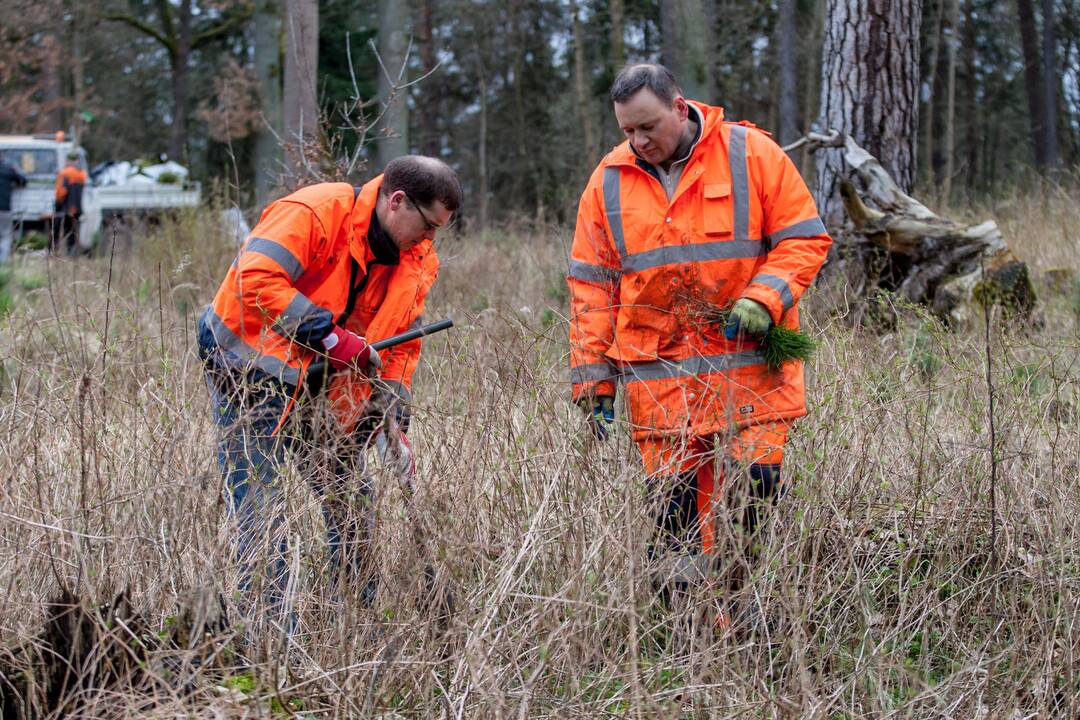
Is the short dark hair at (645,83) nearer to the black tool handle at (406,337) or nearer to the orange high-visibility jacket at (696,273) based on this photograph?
the orange high-visibility jacket at (696,273)

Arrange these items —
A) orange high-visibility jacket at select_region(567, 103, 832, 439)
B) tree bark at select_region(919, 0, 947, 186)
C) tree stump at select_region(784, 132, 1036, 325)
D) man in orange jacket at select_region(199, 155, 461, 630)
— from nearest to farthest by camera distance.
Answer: man in orange jacket at select_region(199, 155, 461, 630), orange high-visibility jacket at select_region(567, 103, 832, 439), tree stump at select_region(784, 132, 1036, 325), tree bark at select_region(919, 0, 947, 186)

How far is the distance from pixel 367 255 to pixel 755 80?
20.0 meters

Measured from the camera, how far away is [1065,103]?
23656mm

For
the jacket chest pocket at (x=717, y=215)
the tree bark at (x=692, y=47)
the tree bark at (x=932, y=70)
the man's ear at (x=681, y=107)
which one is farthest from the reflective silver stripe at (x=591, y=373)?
the tree bark at (x=932, y=70)

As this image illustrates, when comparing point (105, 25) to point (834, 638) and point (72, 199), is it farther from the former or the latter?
point (834, 638)

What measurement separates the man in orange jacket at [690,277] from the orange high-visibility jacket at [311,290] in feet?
1.98

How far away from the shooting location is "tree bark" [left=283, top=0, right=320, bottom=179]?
6523mm

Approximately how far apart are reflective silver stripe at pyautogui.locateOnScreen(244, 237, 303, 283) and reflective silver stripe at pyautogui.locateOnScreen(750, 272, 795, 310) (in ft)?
4.69

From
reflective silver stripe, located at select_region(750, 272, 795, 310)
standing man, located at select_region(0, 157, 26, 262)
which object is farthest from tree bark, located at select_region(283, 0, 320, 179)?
standing man, located at select_region(0, 157, 26, 262)

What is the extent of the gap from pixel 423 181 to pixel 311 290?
1.69 feet

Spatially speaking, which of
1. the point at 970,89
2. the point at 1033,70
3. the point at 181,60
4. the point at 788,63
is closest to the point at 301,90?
the point at 788,63

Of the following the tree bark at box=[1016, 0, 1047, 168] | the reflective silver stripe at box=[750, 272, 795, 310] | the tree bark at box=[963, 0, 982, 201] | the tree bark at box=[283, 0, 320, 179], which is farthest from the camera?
the tree bark at box=[963, 0, 982, 201]

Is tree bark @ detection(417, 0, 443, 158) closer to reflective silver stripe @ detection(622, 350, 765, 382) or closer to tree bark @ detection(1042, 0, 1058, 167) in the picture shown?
tree bark @ detection(1042, 0, 1058, 167)

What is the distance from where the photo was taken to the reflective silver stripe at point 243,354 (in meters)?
3.33
